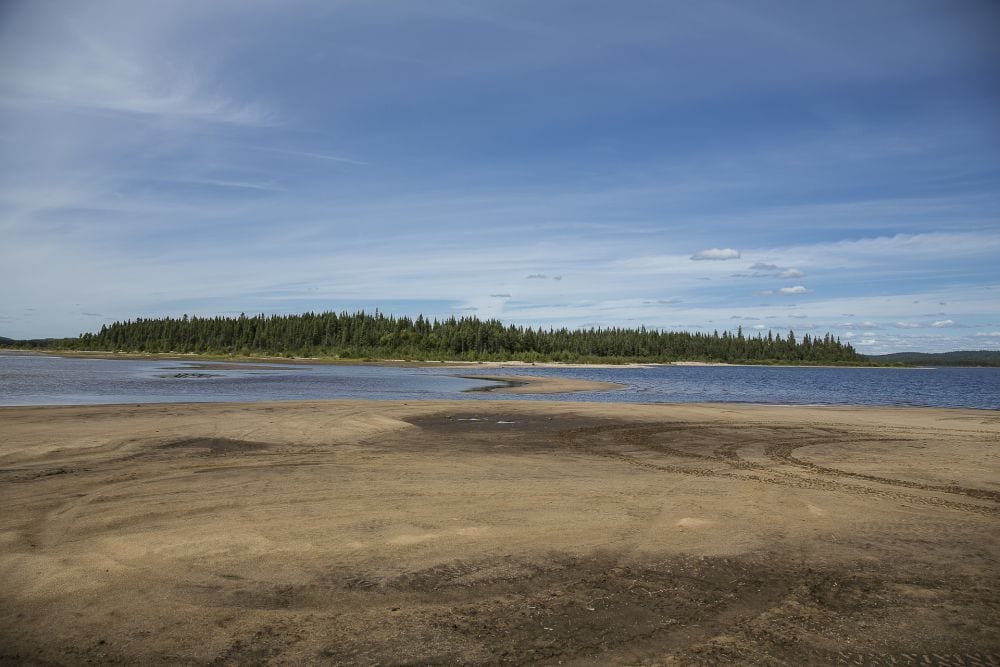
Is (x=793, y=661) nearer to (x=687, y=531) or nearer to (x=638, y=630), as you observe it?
(x=638, y=630)

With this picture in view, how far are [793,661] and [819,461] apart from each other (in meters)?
12.6

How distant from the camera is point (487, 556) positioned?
8.23 meters

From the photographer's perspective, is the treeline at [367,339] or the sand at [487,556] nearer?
the sand at [487,556]

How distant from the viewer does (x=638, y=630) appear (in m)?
6.15

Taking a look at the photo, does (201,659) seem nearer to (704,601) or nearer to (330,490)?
(704,601)

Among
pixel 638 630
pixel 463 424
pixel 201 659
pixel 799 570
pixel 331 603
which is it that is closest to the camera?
pixel 201 659

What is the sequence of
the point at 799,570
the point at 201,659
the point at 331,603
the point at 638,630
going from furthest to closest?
the point at 799,570
the point at 331,603
the point at 638,630
the point at 201,659

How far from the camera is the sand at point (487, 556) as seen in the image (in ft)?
19.3

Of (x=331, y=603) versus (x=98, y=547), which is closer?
(x=331, y=603)

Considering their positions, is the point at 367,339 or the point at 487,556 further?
the point at 367,339

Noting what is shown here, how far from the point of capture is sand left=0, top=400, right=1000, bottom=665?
589 cm

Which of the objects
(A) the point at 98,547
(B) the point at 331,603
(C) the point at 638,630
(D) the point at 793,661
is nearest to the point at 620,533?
(C) the point at 638,630

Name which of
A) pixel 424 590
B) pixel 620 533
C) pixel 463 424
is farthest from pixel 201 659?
pixel 463 424

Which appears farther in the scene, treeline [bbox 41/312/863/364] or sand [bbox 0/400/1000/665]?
treeline [bbox 41/312/863/364]
